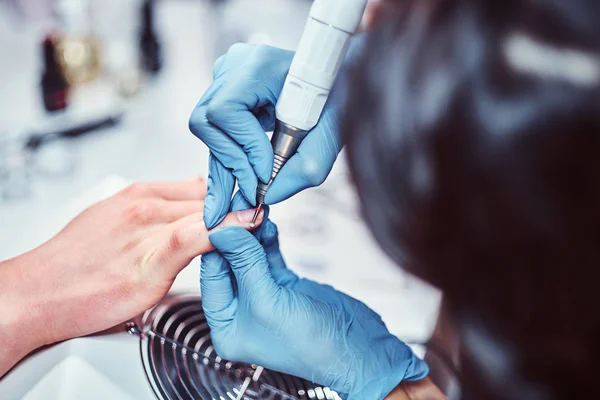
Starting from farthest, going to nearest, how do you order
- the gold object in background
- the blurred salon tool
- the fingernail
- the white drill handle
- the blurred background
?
the gold object in background
the blurred salon tool
the blurred background
the fingernail
the white drill handle

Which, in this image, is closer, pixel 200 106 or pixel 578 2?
pixel 578 2

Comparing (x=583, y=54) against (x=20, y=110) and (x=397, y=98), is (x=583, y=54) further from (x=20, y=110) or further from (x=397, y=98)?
(x=20, y=110)

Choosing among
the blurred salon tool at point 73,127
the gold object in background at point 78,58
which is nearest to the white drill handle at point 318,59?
the blurred salon tool at point 73,127

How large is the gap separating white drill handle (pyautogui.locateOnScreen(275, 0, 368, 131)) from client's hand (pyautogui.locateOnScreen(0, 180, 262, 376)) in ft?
0.42

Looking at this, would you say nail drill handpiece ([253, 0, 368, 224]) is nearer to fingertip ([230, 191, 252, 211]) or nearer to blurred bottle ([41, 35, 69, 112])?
fingertip ([230, 191, 252, 211])

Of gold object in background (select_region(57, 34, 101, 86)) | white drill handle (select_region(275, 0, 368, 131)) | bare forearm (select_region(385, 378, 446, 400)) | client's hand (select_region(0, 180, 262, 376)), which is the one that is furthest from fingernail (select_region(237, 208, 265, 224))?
gold object in background (select_region(57, 34, 101, 86))

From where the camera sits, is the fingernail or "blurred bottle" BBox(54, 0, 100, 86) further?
"blurred bottle" BBox(54, 0, 100, 86)

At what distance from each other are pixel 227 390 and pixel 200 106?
0.99ft

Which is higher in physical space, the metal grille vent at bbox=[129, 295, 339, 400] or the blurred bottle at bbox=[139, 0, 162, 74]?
the blurred bottle at bbox=[139, 0, 162, 74]

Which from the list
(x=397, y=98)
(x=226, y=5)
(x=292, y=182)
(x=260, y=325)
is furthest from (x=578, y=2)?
(x=226, y=5)

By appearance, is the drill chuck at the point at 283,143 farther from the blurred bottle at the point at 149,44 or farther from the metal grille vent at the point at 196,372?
the blurred bottle at the point at 149,44

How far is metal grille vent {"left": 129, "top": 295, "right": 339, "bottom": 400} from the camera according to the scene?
55cm

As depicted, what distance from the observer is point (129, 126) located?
107 centimetres

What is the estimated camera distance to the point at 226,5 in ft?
4.49
